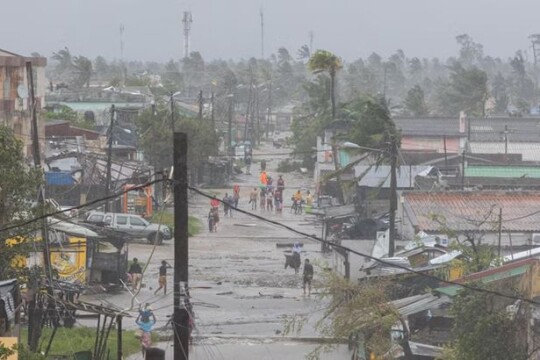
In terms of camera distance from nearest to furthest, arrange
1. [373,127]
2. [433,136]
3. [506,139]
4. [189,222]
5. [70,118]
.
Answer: [189,222] → [373,127] → [506,139] → [70,118] → [433,136]

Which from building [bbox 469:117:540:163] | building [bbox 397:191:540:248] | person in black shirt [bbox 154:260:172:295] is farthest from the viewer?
building [bbox 469:117:540:163]

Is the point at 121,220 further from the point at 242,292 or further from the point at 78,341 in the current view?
the point at 78,341

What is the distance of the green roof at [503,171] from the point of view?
129ft

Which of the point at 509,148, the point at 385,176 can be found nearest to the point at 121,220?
the point at 385,176

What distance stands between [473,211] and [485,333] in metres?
13.1

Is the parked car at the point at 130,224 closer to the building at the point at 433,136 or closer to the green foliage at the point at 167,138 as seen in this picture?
the green foliage at the point at 167,138

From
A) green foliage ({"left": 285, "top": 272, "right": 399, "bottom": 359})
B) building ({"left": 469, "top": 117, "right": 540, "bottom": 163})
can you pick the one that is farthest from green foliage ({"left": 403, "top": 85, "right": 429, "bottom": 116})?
green foliage ({"left": 285, "top": 272, "right": 399, "bottom": 359})

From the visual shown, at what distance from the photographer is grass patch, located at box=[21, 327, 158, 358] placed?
1850 centimetres

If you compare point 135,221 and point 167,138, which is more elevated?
point 167,138

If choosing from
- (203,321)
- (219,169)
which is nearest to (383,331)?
(203,321)

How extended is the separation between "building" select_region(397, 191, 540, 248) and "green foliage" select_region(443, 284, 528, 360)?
34.5 feet

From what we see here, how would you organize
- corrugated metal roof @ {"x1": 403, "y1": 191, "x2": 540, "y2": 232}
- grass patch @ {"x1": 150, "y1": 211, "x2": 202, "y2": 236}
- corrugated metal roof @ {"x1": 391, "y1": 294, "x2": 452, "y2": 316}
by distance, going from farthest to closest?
1. grass patch @ {"x1": 150, "y1": 211, "x2": 202, "y2": 236}
2. corrugated metal roof @ {"x1": 403, "y1": 191, "x2": 540, "y2": 232}
3. corrugated metal roof @ {"x1": 391, "y1": 294, "x2": 452, "y2": 316}

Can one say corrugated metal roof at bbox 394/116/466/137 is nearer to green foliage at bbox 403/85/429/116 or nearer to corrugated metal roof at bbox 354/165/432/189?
corrugated metal roof at bbox 354/165/432/189

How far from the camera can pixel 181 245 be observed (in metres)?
12.3
